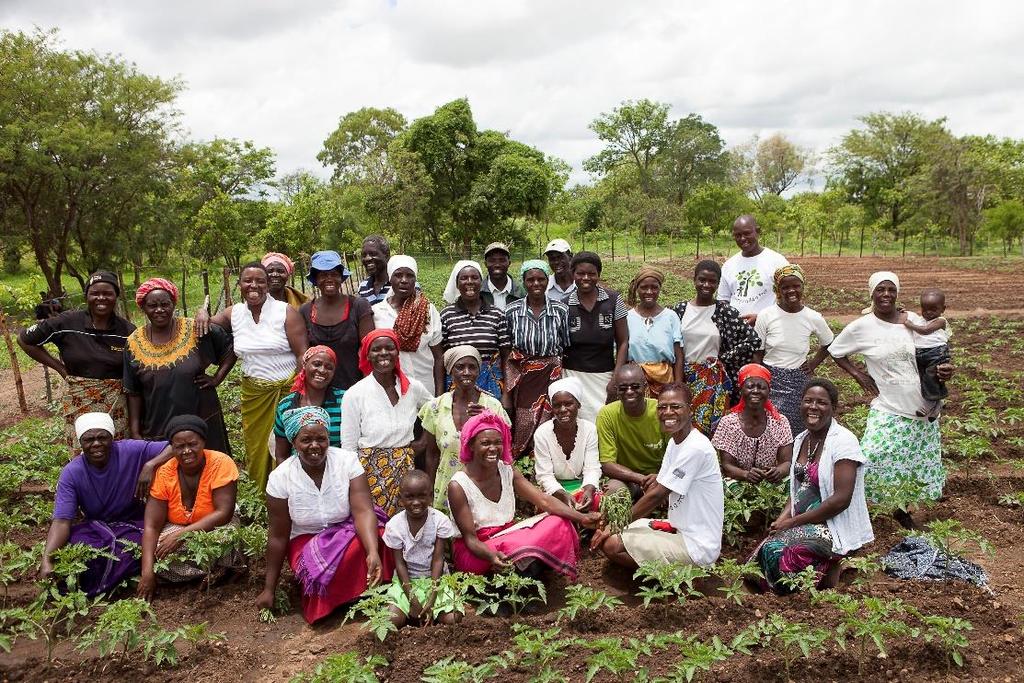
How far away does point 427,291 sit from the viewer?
17000 mm

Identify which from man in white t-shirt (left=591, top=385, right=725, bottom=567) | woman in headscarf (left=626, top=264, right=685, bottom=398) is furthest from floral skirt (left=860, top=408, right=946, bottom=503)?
man in white t-shirt (left=591, top=385, right=725, bottom=567)

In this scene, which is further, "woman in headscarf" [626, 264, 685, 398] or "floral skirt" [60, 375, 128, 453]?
"woman in headscarf" [626, 264, 685, 398]

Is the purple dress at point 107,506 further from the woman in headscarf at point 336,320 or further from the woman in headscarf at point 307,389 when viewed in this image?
the woman in headscarf at point 336,320

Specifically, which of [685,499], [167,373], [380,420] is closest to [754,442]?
[685,499]

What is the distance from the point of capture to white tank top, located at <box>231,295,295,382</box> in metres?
4.89

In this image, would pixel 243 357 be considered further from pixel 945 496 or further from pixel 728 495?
pixel 945 496

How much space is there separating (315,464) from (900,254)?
108 feet

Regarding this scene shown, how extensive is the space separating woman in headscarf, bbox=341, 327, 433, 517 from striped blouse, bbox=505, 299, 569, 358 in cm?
96

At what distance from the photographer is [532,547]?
13.3 feet

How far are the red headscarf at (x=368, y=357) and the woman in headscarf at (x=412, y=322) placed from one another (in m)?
0.45

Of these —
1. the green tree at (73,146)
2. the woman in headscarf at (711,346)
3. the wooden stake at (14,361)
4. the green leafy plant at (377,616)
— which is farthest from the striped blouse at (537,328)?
the green tree at (73,146)

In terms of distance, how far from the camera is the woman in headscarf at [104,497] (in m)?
4.20

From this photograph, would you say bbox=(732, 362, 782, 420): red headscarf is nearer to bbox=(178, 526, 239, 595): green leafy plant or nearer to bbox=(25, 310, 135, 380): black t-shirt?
bbox=(178, 526, 239, 595): green leafy plant

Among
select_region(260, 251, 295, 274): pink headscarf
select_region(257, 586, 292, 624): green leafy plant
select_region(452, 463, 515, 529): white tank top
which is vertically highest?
select_region(260, 251, 295, 274): pink headscarf
